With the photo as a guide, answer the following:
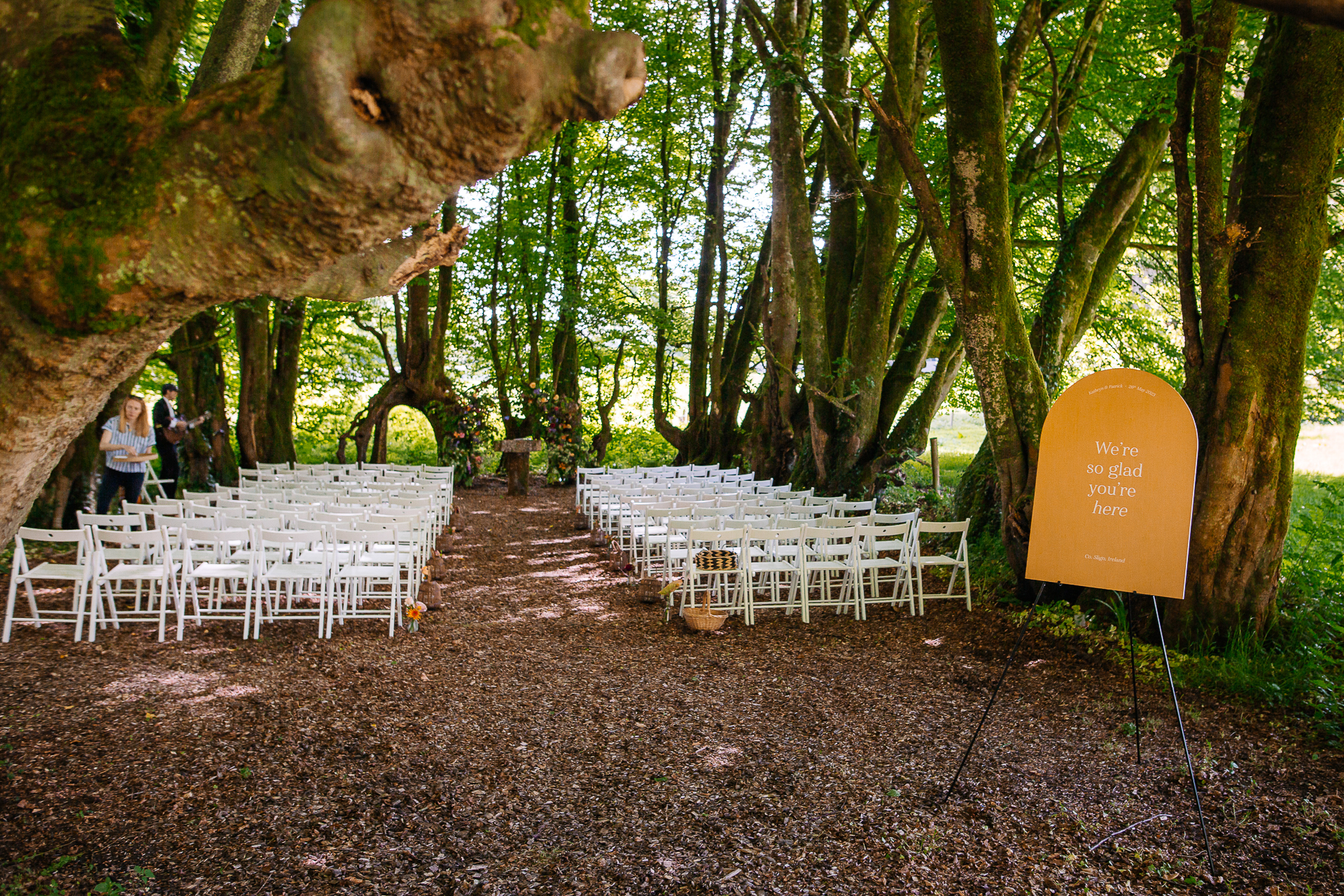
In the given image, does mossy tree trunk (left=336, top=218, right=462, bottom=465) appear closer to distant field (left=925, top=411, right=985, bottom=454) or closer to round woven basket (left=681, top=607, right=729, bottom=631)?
round woven basket (left=681, top=607, right=729, bottom=631)

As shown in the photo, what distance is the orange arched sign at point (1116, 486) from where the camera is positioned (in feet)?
14.1

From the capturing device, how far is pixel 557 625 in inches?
287

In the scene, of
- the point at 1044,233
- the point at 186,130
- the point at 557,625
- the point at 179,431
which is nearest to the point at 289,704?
the point at 557,625

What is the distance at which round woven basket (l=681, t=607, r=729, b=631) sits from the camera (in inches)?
272

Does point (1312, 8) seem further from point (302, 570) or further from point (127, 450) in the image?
point (127, 450)

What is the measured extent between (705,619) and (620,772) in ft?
8.96

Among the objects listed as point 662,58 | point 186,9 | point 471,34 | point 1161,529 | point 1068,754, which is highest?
point 662,58

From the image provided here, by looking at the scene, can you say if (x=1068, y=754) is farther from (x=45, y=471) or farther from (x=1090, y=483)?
(x=45, y=471)

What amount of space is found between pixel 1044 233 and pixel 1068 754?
47.7ft

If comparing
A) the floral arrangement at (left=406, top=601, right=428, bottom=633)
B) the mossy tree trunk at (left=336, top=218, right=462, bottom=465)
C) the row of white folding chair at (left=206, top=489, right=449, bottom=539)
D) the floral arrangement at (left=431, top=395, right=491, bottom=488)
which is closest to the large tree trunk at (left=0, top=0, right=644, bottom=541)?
the floral arrangement at (left=406, top=601, right=428, bottom=633)

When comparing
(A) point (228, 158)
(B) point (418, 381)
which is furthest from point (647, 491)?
(B) point (418, 381)

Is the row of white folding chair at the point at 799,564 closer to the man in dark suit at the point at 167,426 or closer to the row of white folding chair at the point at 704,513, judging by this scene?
the row of white folding chair at the point at 704,513

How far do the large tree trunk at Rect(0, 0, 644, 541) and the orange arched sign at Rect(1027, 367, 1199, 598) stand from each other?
344cm

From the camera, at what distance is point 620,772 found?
4.25 metres
